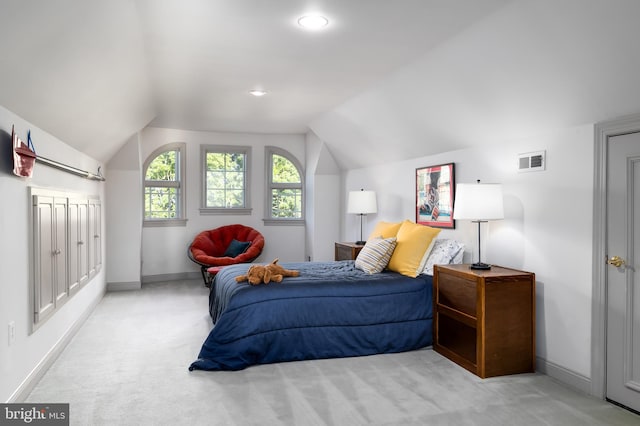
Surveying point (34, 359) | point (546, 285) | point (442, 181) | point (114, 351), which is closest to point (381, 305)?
point (546, 285)

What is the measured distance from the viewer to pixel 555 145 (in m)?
3.27

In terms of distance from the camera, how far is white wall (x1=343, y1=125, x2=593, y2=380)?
3035mm

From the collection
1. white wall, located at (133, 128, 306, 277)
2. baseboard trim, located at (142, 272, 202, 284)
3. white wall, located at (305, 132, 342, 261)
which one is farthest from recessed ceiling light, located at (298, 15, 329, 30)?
baseboard trim, located at (142, 272, 202, 284)

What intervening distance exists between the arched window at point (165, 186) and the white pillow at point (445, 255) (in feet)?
14.6

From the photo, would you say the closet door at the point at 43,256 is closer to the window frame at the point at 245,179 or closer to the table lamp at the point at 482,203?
the table lamp at the point at 482,203

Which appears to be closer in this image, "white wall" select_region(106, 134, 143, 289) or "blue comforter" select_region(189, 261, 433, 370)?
"blue comforter" select_region(189, 261, 433, 370)

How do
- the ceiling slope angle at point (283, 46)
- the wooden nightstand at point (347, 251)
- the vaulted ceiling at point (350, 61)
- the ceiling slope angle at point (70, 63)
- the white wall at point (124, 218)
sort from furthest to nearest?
the white wall at point (124, 218) < the wooden nightstand at point (347, 251) < the ceiling slope angle at point (283, 46) < the vaulted ceiling at point (350, 61) < the ceiling slope angle at point (70, 63)

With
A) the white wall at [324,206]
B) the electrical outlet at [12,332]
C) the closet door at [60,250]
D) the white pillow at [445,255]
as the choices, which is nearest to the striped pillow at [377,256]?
the white pillow at [445,255]

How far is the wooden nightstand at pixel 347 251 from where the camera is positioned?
5.67 m

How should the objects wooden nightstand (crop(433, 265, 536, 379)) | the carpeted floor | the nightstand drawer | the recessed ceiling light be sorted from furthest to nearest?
1. the nightstand drawer
2. wooden nightstand (crop(433, 265, 536, 379))
3. the recessed ceiling light
4. the carpeted floor

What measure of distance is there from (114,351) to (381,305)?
227cm

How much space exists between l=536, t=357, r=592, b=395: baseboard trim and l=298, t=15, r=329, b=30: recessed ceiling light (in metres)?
2.86

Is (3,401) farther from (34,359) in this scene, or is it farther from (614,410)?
(614,410)

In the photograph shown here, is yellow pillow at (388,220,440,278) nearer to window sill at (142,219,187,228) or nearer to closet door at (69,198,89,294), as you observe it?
closet door at (69,198,89,294)
